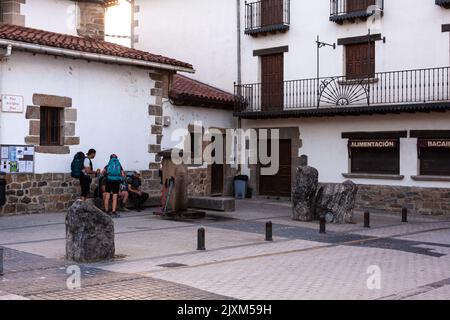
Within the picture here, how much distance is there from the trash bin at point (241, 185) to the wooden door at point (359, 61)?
5.28m

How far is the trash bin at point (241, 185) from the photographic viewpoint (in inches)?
843

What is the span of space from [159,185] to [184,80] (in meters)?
4.77

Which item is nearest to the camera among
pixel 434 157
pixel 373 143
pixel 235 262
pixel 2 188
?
pixel 235 262

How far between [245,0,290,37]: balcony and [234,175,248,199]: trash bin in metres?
5.04

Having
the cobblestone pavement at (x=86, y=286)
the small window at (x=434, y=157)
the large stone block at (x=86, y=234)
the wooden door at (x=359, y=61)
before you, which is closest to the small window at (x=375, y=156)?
the small window at (x=434, y=157)

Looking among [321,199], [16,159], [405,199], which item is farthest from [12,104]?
[405,199]

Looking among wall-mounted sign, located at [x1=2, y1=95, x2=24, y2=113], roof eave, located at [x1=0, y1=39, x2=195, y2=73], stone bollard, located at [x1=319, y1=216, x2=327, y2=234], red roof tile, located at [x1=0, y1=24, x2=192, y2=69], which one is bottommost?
stone bollard, located at [x1=319, y1=216, x2=327, y2=234]

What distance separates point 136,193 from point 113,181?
178 centimetres

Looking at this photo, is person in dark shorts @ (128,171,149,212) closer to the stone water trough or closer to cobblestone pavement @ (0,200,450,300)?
cobblestone pavement @ (0,200,450,300)

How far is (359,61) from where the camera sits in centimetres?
1864

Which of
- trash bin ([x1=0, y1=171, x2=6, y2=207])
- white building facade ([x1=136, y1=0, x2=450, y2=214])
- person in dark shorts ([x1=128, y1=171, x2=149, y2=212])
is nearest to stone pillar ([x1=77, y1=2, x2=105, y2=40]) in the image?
white building facade ([x1=136, y1=0, x2=450, y2=214])

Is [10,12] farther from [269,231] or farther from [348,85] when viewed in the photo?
[269,231]

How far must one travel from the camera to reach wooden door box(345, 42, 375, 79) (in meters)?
18.3

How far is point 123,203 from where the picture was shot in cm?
1623
